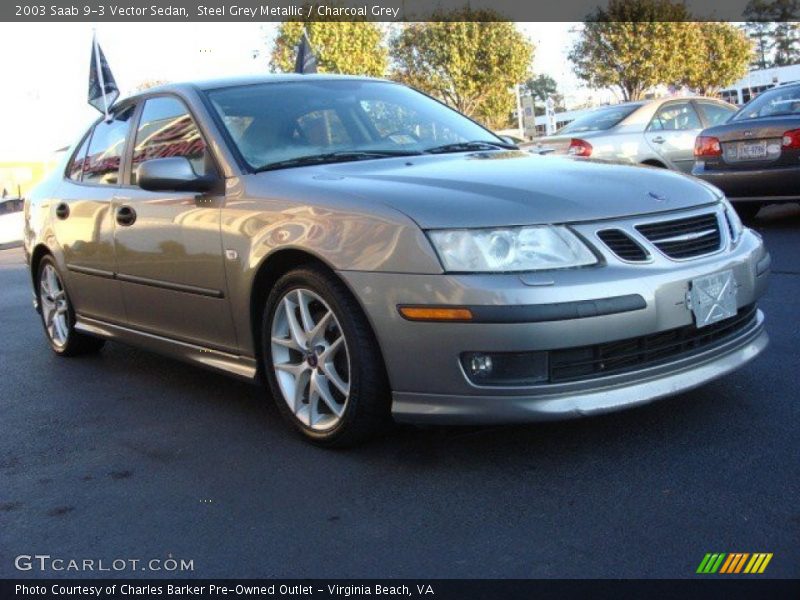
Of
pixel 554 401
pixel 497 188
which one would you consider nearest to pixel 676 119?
pixel 497 188

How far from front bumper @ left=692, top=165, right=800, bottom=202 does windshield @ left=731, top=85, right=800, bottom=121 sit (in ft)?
2.11

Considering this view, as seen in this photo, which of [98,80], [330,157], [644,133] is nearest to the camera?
[330,157]

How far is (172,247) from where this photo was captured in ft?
14.2

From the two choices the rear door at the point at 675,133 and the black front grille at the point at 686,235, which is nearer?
the black front grille at the point at 686,235

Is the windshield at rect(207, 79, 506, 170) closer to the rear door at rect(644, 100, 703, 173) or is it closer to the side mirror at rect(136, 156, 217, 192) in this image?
the side mirror at rect(136, 156, 217, 192)

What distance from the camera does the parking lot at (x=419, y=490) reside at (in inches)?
109

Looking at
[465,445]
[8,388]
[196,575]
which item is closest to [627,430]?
[465,445]

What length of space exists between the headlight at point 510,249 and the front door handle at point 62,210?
2.86 metres

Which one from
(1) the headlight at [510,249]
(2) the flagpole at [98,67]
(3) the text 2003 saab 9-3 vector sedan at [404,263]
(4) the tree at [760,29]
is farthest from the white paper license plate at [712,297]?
(4) the tree at [760,29]

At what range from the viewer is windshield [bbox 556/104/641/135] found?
11.4m

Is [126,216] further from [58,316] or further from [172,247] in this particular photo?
[58,316]

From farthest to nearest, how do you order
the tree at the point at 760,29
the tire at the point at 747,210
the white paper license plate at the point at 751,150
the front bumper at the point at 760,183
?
the tree at the point at 760,29
the tire at the point at 747,210
the white paper license plate at the point at 751,150
the front bumper at the point at 760,183

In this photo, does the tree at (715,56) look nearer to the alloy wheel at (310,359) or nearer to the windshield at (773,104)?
the windshield at (773,104)

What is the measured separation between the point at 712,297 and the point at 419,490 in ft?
4.17
